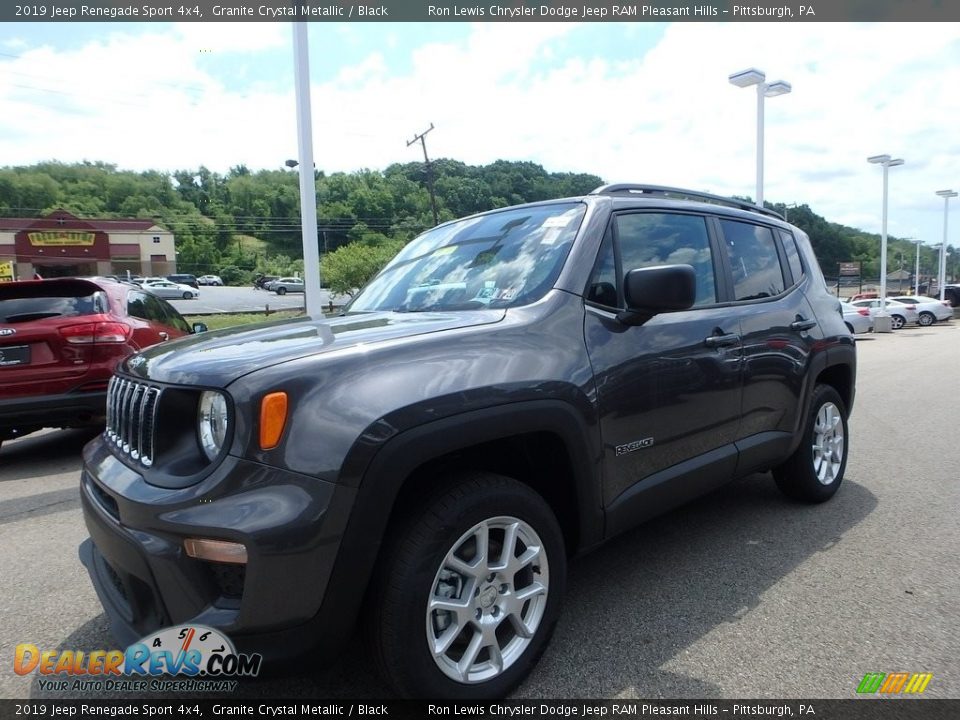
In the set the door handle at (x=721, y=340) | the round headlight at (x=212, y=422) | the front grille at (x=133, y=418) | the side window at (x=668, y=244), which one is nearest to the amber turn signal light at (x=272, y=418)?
the round headlight at (x=212, y=422)

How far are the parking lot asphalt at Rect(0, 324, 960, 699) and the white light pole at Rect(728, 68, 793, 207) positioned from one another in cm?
1354

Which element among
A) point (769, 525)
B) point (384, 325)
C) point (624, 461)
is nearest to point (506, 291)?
point (384, 325)

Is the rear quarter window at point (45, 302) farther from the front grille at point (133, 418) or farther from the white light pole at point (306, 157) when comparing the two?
the front grille at point (133, 418)

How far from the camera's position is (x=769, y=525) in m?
3.93

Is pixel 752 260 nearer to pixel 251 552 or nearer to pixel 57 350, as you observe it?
pixel 251 552

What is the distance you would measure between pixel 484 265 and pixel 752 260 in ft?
5.81

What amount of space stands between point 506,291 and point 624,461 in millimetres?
850

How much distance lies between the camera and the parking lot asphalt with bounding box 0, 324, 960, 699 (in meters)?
2.42

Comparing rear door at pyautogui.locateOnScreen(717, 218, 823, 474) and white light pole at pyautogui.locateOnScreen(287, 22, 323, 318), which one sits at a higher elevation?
white light pole at pyautogui.locateOnScreen(287, 22, 323, 318)

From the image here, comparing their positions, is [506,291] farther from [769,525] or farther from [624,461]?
[769,525]

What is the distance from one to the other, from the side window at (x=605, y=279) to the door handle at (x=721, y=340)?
23.3 inches

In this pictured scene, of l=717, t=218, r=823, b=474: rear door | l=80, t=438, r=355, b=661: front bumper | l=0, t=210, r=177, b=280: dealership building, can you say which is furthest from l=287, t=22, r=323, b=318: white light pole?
l=0, t=210, r=177, b=280: dealership building

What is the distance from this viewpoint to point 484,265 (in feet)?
10.1

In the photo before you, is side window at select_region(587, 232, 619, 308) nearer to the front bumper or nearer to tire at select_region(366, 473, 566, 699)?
tire at select_region(366, 473, 566, 699)
